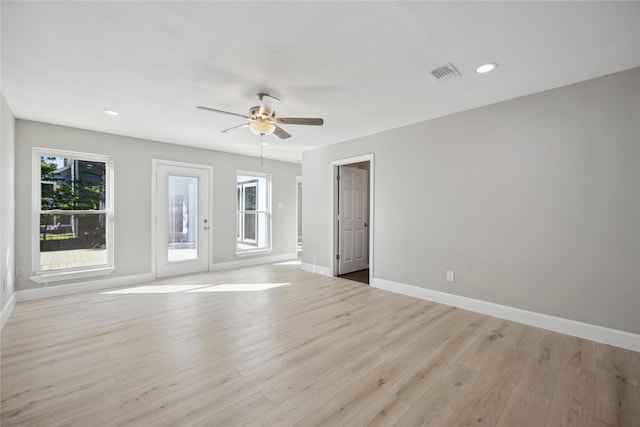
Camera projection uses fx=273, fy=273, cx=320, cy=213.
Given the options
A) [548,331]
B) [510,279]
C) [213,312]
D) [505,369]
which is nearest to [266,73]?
[213,312]

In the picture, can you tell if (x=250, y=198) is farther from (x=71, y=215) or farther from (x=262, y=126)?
(x=262, y=126)

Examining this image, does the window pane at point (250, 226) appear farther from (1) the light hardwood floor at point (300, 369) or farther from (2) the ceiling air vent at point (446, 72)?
(2) the ceiling air vent at point (446, 72)

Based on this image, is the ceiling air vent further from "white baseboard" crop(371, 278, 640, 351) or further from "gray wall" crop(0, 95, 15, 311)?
"gray wall" crop(0, 95, 15, 311)

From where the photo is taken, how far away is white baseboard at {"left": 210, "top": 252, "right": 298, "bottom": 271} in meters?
5.77

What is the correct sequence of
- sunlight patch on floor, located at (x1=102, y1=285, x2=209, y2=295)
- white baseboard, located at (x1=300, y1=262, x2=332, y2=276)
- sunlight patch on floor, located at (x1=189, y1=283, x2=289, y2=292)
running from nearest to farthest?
sunlight patch on floor, located at (x1=102, y1=285, x2=209, y2=295) < sunlight patch on floor, located at (x1=189, y1=283, x2=289, y2=292) < white baseboard, located at (x1=300, y1=262, x2=332, y2=276)

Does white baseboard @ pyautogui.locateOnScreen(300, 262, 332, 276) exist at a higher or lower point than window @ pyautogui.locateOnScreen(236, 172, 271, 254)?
lower

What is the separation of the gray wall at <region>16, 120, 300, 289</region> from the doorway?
2.08 metres

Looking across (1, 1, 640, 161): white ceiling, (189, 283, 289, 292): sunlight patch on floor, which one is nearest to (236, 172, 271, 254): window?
(189, 283, 289, 292): sunlight patch on floor

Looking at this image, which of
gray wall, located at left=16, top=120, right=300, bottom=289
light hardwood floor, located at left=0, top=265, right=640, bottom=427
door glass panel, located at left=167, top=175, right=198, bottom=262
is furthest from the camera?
door glass panel, located at left=167, top=175, right=198, bottom=262

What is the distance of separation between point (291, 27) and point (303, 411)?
2566mm

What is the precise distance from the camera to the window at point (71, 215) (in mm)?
3986

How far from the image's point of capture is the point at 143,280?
4.82m

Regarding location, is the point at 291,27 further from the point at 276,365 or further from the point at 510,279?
the point at 510,279

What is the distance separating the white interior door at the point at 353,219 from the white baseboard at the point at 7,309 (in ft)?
14.8
